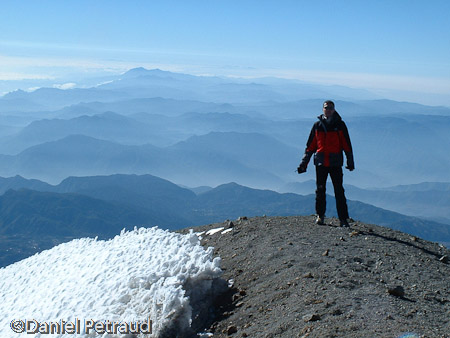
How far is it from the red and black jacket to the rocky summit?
1637mm

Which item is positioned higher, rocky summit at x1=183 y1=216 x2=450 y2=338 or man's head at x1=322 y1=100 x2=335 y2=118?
man's head at x1=322 y1=100 x2=335 y2=118

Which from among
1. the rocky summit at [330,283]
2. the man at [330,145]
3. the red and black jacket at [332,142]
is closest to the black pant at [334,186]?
the man at [330,145]

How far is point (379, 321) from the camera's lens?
19.4 feet

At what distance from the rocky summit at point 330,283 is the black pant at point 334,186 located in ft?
1.42

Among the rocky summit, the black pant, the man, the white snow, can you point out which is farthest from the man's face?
the white snow

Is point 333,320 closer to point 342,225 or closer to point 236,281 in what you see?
point 236,281

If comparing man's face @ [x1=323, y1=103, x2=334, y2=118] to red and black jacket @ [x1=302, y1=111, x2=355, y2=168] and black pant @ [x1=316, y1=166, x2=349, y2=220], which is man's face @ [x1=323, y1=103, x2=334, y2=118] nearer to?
red and black jacket @ [x1=302, y1=111, x2=355, y2=168]

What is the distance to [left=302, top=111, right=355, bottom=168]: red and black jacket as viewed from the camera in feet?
34.3

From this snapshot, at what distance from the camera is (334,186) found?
10797mm

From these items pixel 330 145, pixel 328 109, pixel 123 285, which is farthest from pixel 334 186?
pixel 123 285

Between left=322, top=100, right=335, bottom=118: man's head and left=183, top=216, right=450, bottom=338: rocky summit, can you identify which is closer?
left=183, top=216, right=450, bottom=338: rocky summit

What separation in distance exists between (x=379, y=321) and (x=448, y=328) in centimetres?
85

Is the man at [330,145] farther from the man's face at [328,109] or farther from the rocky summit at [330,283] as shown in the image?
the rocky summit at [330,283]

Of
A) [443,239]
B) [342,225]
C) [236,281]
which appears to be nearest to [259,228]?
[342,225]
